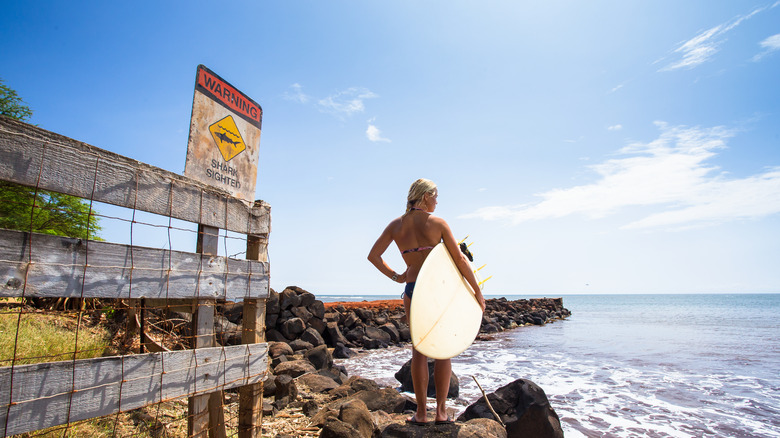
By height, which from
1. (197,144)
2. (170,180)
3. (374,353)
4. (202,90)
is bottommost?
(374,353)

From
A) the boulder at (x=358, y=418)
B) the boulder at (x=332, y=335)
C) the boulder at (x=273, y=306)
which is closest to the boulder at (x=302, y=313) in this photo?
the boulder at (x=273, y=306)

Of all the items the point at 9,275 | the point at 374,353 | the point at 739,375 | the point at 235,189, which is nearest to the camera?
the point at 9,275

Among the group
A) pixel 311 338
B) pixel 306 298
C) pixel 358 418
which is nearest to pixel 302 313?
pixel 306 298

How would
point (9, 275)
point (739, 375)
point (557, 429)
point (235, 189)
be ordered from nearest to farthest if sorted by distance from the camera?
point (9, 275) < point (235, 189) < point (557, 429) < point (739, 375)

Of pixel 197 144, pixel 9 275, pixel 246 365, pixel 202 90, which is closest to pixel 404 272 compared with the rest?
pixel 246 365

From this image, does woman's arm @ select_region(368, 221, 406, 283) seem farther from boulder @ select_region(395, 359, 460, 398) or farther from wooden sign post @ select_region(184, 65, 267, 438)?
boulder @ select_region(395, 359, 460, 398)

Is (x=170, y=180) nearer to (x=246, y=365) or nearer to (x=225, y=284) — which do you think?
(x=225, y=284)

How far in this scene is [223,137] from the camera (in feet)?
11.1

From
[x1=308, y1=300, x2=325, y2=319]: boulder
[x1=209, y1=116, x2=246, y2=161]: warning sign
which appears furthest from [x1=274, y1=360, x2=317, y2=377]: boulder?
[x1=308, y1=300, x2=325, y2=319]: boulder

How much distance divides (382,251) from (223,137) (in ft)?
5.63

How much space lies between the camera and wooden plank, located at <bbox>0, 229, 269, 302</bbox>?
1942 millimetres

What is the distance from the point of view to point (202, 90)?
3.16 m

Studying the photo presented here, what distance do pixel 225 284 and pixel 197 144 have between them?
1.10m

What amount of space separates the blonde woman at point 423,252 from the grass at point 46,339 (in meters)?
3.38
